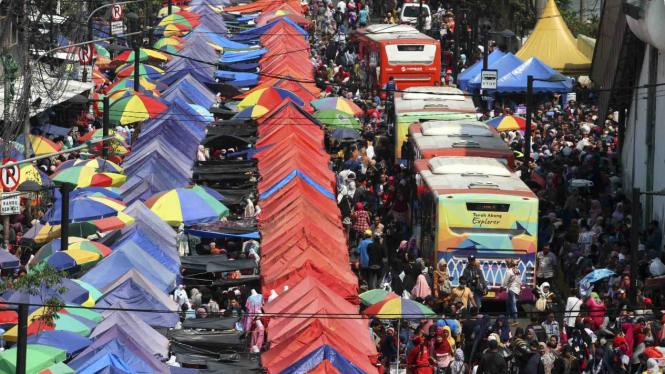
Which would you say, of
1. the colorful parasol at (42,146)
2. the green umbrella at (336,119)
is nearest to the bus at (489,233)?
the green umbrella at (336,119)

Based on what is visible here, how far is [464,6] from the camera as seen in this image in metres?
57.7

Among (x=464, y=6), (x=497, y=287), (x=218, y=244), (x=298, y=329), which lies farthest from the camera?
Result: (x=464, y=6)

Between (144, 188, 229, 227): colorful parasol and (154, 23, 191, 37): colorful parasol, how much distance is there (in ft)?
82.0

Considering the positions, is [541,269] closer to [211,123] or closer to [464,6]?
[211,123]

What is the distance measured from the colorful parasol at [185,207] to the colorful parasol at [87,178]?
206 centimetres

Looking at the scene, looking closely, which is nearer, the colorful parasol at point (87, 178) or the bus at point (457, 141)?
the bus at point (457, 141)

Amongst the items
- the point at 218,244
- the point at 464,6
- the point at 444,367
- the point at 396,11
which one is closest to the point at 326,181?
the point at 218,244

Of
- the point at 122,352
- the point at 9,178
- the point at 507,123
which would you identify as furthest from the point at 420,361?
the point at 507,123

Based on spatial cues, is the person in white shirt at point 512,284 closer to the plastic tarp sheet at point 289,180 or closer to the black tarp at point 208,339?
the black tarp at point 208,339

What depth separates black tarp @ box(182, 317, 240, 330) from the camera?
2370 centimetres

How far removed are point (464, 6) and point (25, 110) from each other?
2774 cm

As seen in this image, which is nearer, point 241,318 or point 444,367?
point 444,367

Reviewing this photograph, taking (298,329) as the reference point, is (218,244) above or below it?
below

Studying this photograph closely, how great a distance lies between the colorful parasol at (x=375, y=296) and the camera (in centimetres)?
2384
